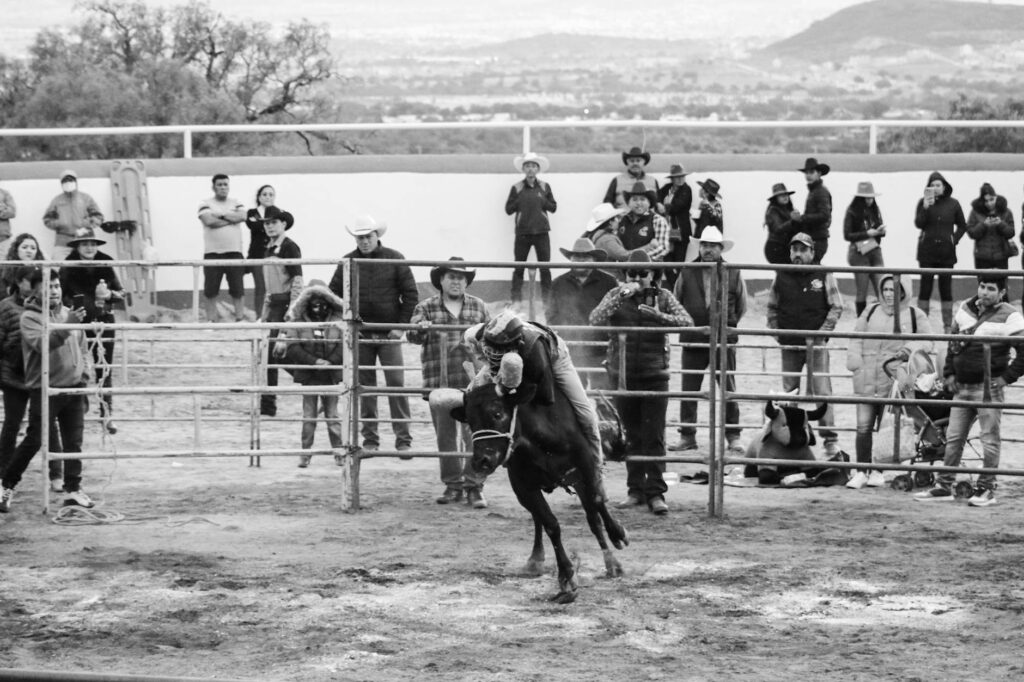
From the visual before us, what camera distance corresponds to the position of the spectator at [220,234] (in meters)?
17.9

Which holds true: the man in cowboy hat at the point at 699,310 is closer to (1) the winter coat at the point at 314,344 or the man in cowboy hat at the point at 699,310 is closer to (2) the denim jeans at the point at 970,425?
Result: (2) the denim jeans at the point at 970,425

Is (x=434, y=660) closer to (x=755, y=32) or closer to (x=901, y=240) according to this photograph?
(x=901, y=240)

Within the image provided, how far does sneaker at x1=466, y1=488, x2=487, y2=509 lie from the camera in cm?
1209

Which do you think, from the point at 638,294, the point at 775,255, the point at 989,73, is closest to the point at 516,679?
the point at 638,294

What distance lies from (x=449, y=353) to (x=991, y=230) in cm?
763

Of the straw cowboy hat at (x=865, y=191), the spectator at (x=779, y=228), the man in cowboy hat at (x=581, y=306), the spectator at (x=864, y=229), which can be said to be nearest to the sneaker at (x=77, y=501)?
the man in cowboy hat at (x=581, y=306)

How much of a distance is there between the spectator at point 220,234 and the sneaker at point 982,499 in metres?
8.37

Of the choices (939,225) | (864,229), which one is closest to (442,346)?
(864,229)

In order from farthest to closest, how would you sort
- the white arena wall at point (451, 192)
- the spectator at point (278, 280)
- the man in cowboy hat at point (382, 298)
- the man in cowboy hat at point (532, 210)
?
the white arena wall at point (451, 192)
the man in cowboy hat at point (532, 210)
the spectator at point (278, 280)
the man in cowboy hat at point (382, 298)

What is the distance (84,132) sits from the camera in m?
19.0

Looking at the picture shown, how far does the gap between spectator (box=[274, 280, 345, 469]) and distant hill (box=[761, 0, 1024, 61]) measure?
79.3 meters

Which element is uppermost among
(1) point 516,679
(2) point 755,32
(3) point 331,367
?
(2) point 755,32

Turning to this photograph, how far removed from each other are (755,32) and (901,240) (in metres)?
96.4

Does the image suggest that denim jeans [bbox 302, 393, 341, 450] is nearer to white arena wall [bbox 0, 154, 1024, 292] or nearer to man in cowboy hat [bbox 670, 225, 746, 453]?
man in cowboy hat [bbox 670, 225, 746, 453]
